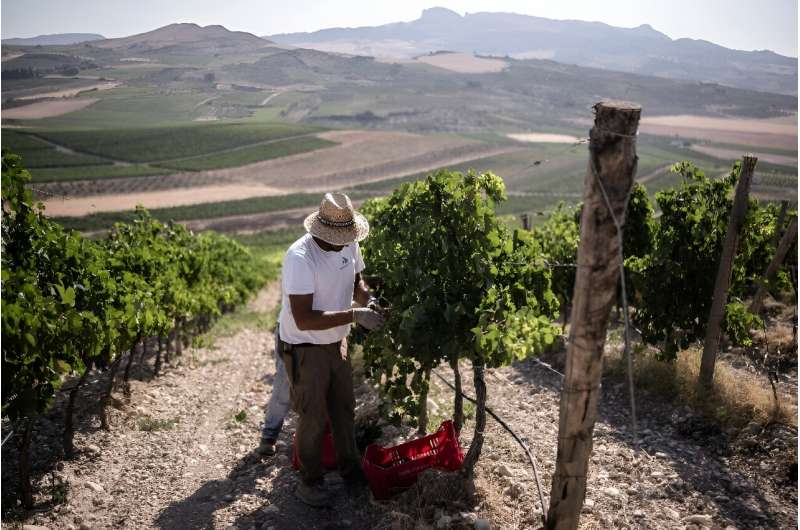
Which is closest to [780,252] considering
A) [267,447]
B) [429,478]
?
[429,478]

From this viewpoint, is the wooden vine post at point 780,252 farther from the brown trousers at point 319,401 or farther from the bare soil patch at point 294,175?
the bare soil patch at point 294,175

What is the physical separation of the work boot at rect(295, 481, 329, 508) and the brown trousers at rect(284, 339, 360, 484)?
5 centimetres

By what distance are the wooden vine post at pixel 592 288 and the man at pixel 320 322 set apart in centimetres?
156

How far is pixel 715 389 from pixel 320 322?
4.92m

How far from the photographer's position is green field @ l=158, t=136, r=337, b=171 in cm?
5698

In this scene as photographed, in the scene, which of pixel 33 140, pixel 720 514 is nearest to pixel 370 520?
pixel 720 514

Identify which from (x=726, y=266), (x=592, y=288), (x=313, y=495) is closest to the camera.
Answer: (x=592, y=288)

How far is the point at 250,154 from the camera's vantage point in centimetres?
6375

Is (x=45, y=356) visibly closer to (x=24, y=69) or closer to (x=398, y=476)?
(x=398, y=476)

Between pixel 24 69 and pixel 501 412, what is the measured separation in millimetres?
55713

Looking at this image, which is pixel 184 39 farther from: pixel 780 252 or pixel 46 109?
pixel 780 252

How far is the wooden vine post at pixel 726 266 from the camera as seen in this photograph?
603 cm

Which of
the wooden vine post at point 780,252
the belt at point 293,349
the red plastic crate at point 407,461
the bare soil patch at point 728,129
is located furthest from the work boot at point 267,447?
the bare soil patch at point 728,129

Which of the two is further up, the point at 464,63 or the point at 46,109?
the point at 464,63
